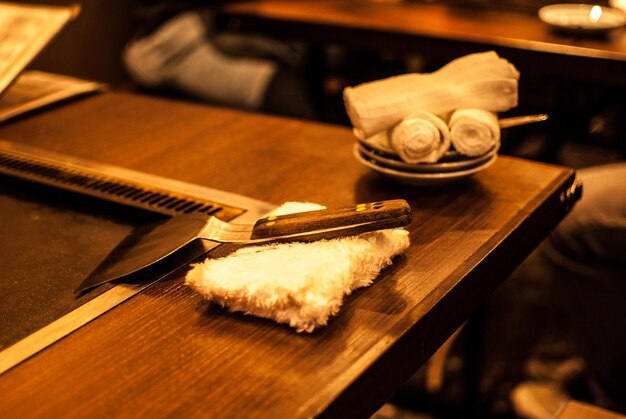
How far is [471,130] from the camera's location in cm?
110

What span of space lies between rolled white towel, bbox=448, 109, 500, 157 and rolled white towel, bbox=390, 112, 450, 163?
0.01m

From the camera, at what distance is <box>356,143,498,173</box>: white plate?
1.10 metres

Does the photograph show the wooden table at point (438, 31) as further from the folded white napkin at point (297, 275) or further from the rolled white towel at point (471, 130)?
the folded white napkin at point (297, 275)

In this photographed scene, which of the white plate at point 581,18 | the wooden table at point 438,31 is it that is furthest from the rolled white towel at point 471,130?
the white plate at point 581,18

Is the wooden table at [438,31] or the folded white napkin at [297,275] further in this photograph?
the wooden table at [438,31]

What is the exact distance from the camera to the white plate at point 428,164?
1.10m

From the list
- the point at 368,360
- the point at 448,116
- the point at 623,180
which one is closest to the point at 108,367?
the point at 368,360

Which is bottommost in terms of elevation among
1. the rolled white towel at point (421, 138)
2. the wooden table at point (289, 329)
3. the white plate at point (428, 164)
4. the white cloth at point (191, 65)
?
the white cloth at point (191, 65)

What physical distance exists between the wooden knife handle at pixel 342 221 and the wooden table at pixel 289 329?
7cm

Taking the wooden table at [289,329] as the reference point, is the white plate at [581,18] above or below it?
above

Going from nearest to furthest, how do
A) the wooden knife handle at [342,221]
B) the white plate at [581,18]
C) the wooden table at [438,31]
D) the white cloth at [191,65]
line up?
the wooden knife handle at [342,221] → the wooden table at [438,31] → the white plate at [581,18] → the white cloth at [191,65]

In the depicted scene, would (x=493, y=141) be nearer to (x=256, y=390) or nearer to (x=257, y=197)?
(x=257, y=197)

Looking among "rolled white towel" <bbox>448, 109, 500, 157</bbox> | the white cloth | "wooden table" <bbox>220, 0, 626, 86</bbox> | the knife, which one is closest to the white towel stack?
"rolled white towel" <bbox>448, 109, 500, 157</bbox>

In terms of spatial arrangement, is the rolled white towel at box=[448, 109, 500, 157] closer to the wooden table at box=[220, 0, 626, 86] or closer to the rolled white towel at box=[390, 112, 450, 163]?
the rolled white towel at box=[390, 112, 450, 163]
